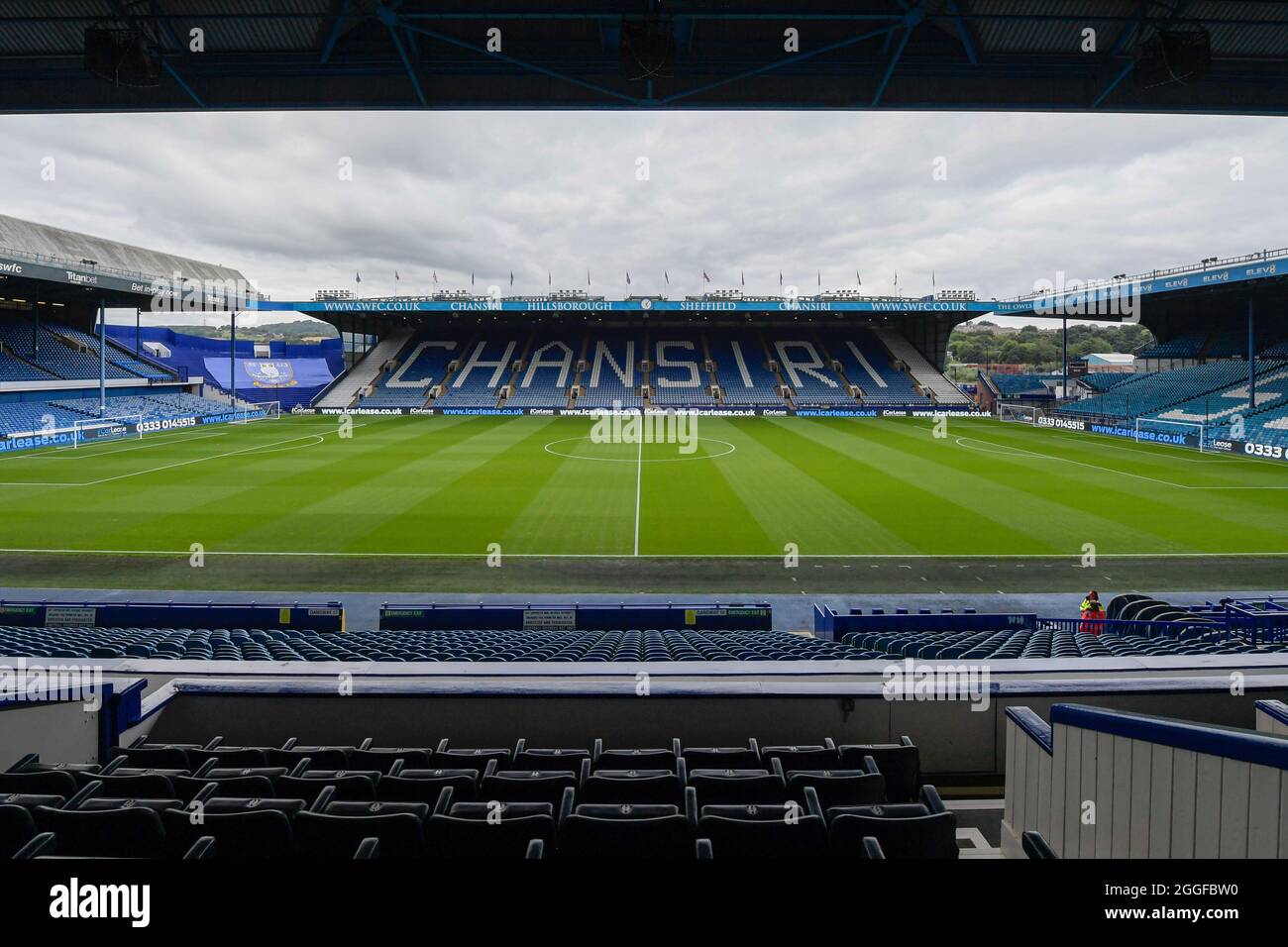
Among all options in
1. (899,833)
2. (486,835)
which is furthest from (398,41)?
(899,833)

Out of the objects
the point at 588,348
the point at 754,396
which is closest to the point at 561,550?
the point at 754,396

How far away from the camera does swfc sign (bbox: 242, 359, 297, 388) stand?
77.9 metres

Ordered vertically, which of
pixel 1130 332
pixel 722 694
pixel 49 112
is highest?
pixel 1130 332

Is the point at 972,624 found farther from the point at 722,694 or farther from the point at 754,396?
the point at 754,396

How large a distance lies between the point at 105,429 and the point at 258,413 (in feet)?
59.5

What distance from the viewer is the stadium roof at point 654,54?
23.5 ft

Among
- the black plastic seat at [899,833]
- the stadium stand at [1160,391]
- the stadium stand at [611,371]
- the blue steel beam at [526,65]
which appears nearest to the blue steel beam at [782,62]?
the blue steel beam at [526,65]

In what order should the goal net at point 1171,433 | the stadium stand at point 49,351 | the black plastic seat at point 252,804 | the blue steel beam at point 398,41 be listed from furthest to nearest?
the stadium stand at point 49,351
the goal net at point 1171,433
the blue steel beam at point 398,41
the black plastic seat at point 252,804

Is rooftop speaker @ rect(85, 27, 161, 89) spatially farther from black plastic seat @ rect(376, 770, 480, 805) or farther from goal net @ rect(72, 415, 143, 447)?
goal net @ rect(72, 415, 143, 447)

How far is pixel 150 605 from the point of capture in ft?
44.2

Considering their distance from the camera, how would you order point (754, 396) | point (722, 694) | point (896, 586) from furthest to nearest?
point (754, 396) → point (896, 586) → point (722, 694)

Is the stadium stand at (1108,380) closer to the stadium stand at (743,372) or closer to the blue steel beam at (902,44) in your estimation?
the stadium stand at (743,372)

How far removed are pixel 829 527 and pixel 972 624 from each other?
945cm

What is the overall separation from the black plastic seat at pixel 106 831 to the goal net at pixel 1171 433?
162ft
